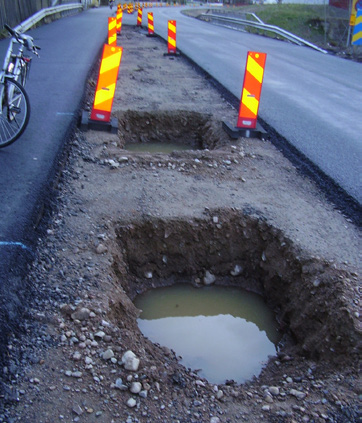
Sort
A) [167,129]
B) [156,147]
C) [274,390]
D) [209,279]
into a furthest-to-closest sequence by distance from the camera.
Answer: [167,129] < [156,147] < [209,279] < [274,390]

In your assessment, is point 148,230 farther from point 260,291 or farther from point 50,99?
point 50,99

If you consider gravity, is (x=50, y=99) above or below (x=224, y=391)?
above

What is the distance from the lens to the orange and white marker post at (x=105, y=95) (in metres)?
6.85

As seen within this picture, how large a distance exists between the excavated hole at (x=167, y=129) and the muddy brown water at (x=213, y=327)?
3667 millimetres

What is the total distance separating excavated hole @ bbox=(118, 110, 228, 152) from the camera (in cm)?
787

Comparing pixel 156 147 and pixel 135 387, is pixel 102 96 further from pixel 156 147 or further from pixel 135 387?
pixel 135 387

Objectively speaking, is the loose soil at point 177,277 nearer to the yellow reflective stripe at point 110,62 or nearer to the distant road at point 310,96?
the distant road at point 310,96

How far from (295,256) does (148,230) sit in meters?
1.45

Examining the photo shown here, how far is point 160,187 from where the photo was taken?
207 inches

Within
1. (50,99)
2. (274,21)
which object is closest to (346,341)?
(50,99)

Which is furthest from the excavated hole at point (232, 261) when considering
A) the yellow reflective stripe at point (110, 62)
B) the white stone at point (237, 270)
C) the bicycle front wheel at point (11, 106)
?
the yellow reflective stripe at point (110, 62)

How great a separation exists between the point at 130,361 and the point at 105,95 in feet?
16.1

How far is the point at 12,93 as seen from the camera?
19.0 feet

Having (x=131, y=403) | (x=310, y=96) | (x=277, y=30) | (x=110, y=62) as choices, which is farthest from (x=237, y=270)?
(x=277, y=30)
